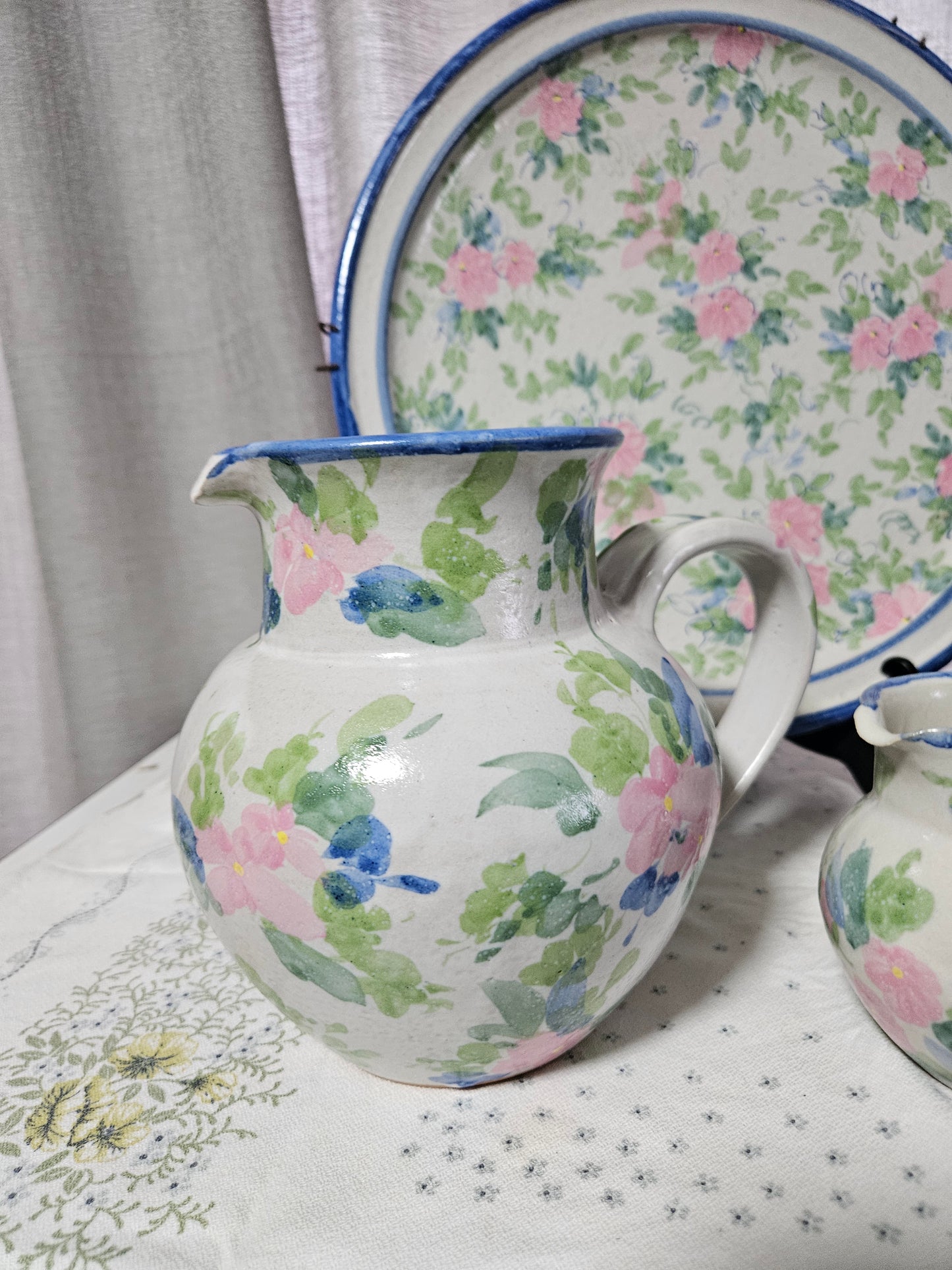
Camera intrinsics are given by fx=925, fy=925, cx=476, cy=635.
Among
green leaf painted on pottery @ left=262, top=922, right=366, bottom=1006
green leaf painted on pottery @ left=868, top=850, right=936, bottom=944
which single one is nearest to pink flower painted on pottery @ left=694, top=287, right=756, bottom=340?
green leaf painted on pottery @ left=868, top=850, right=936, bottom=944

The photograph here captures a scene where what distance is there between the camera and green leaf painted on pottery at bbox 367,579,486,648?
43 centimetres

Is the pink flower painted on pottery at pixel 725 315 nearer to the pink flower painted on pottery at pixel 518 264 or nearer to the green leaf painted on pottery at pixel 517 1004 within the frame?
the pink flower painted on pottery at pixel 518 264

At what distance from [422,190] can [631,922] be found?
1.85 feet

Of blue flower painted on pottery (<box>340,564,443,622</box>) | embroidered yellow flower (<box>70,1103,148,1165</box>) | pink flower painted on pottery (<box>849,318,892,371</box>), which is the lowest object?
embroidered yellow flower (<box>70,1103,148,1165</box>)

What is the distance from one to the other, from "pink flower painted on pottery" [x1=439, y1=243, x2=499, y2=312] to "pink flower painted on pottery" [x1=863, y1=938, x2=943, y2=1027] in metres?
0.55

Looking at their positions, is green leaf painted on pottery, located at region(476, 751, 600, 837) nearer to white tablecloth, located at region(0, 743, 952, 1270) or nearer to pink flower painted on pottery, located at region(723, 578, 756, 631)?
white tablecloth, located at region(0, 743, 952, 1270)

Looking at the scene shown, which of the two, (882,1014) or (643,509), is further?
(643,509)

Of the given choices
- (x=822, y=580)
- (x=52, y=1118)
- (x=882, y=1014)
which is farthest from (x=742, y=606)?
(x=52, y=1118)

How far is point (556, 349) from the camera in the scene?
0.75m

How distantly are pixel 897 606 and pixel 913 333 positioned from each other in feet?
0.69

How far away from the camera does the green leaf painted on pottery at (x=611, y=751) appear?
1.35 feet

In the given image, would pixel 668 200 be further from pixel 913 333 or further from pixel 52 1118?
pixel 52 1118

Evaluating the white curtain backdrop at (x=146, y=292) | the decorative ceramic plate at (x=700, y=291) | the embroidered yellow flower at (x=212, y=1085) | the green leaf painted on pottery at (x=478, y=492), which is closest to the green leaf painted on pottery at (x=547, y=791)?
the green leaf painted on pottery at (x=478, y=492)

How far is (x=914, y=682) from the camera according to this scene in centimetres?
49
